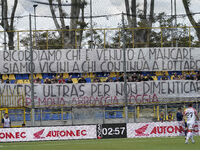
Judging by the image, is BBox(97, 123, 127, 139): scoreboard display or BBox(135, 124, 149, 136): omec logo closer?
BBox(97, 123, 127, 139): scoreboard display

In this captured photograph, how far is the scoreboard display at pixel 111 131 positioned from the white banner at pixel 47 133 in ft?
1.02

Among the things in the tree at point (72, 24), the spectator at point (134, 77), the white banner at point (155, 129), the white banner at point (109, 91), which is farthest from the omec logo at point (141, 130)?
the tree at point (72, 24)

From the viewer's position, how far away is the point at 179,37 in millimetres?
35594

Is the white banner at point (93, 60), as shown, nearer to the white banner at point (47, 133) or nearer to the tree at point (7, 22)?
the tree at point (7, 22)

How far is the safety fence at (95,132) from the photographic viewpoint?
23.1 metres

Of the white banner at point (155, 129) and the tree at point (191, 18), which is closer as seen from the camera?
the white banner at point (155, 129)

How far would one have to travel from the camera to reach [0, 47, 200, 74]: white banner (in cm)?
3294

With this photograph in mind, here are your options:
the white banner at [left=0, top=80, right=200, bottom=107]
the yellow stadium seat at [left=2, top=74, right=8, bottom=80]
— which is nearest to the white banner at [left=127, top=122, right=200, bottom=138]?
the white banner at [left=0, top=80, right=200, bottom=107]

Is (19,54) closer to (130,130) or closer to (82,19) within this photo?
(82,19)

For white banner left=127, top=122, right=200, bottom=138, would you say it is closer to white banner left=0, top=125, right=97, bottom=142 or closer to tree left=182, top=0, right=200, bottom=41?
white banner left=0, top=125, right=97, bottom=142

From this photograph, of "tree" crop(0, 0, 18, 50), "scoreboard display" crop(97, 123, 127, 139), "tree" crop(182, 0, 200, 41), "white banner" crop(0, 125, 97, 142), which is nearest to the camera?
"white banner" crop(0, 125, 97, 142)

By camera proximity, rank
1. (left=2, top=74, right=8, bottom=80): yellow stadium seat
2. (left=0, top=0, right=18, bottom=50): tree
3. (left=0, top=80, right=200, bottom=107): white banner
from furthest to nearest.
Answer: (left=0, top=0, right=18, bottom=50): tree, (left=2, top=74, right=8, bottom=80): yellow stadium seat, (left=0, top=80, right=200, bottom=107): white banner

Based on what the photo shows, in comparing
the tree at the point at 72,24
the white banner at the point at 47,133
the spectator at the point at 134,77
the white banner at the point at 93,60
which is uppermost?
the tree at the point at 72,24

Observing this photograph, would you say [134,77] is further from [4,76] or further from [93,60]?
[4,76]
